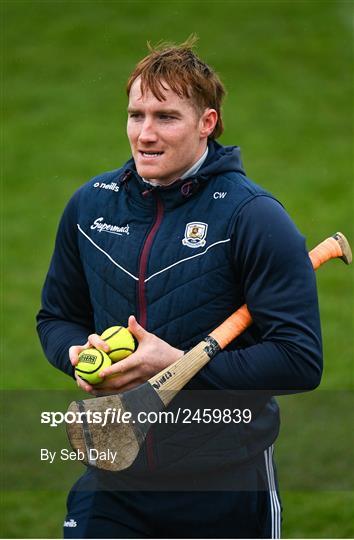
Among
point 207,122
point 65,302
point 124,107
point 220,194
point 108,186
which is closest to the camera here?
point 220,194

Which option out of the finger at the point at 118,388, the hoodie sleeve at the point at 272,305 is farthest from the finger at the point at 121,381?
the hoodie sleeve at the point at 272,305

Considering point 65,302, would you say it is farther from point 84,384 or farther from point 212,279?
point 212,279

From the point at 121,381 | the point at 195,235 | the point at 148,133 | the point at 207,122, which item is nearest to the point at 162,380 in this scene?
the point at 121,381

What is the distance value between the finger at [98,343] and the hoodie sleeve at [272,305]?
1.19ft

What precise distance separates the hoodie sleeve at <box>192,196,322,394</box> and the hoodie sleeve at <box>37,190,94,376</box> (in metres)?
0.73

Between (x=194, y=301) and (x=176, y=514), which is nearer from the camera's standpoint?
(x=194, y=301)

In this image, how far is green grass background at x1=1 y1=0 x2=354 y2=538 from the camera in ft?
42.3

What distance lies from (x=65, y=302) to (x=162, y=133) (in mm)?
947

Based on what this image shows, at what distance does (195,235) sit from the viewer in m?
4.35

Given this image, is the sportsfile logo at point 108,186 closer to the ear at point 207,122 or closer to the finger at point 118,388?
the ear at point 207,122

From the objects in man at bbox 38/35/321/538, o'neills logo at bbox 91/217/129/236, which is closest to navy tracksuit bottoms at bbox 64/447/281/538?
man at bbox 38/35/321/538

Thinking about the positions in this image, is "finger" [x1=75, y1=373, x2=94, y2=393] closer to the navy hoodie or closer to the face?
the navy hoodie

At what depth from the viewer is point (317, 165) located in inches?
624

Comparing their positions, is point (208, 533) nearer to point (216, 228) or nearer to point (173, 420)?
point (173, 420)
